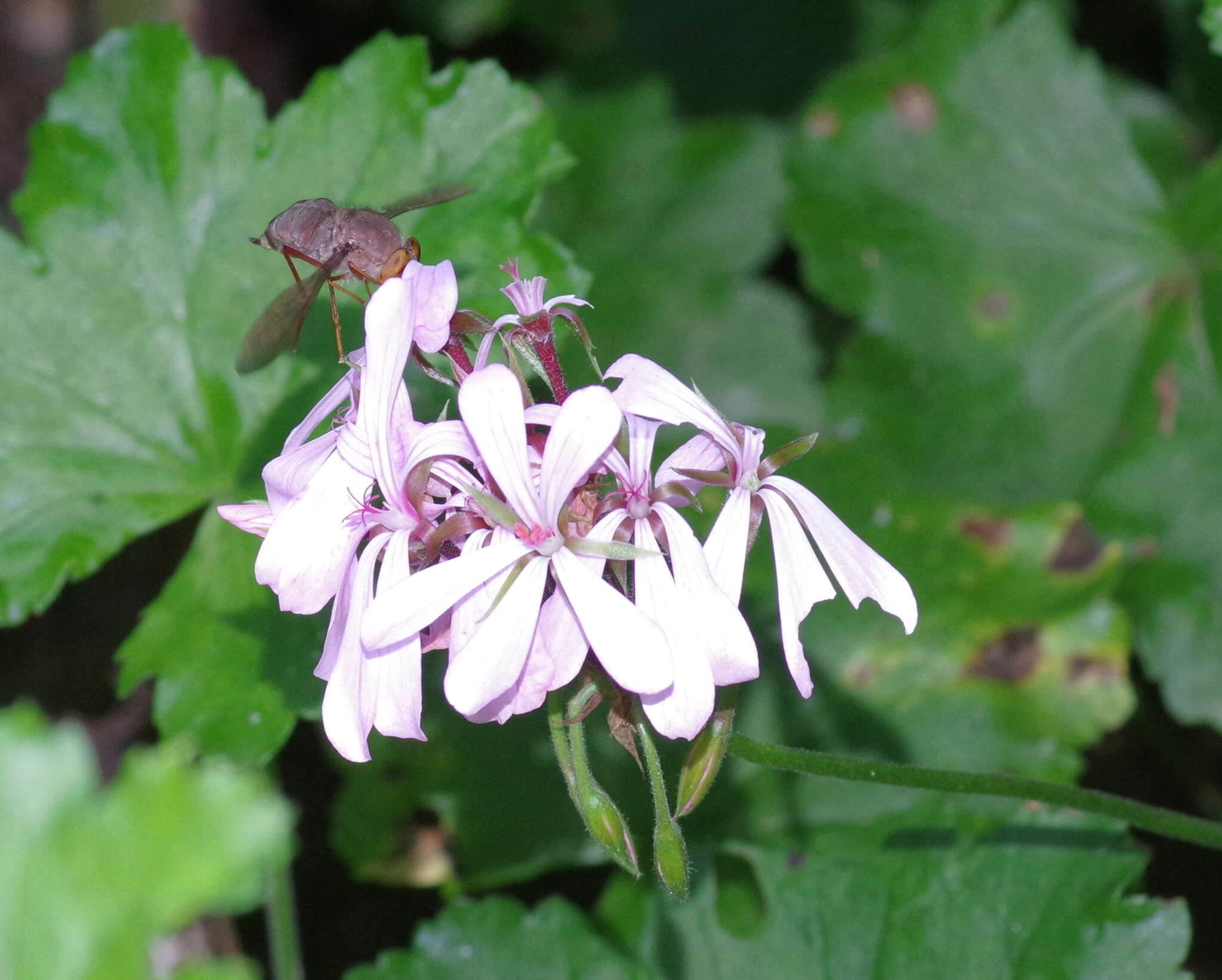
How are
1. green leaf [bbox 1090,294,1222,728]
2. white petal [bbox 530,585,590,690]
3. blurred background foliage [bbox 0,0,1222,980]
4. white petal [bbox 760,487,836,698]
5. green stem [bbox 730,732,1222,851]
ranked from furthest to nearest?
green leaf [bbox 1090,294,1222,728]
blurred background foliage [bbox 0,0,1222,980]
green stem [bbox 730,732,1222,851]
white petal [bbox 760,487,836,698]
white petal [bbox 530,585,590,690]

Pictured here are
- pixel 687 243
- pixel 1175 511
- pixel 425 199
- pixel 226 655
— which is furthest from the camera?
pixel 687 243

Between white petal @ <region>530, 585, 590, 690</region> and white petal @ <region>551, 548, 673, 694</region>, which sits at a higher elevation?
white petal @ <region>551, 548, 673, 694</region>

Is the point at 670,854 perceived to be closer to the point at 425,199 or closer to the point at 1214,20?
the point at 425,199

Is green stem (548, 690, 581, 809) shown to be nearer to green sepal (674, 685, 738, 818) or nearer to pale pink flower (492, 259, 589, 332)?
green sepal (674, 685, 738, 818)

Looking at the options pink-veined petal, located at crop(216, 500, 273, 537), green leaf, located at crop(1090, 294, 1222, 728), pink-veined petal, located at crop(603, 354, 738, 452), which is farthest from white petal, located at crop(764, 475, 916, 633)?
green leaf, located at crop(1090, 294, 1222, 728)

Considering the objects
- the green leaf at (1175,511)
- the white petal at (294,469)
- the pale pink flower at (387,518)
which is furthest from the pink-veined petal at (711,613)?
the green leaf at (1175,511)

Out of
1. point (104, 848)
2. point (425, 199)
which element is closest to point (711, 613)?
point (104, 848)

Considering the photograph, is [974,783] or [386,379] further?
[974,783]
